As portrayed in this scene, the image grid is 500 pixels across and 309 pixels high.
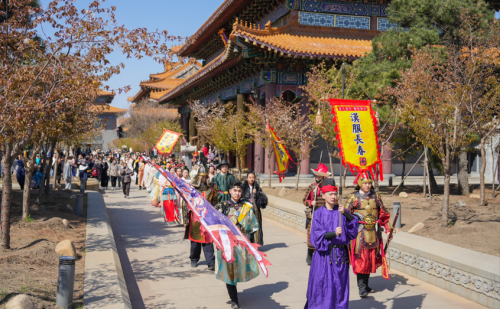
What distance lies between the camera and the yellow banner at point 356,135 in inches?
292

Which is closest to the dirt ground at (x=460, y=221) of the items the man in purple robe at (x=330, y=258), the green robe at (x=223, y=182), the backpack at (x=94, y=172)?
the man in purple robe at (x=330, y=258)

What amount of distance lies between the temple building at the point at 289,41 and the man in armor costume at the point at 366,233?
13.0 meters

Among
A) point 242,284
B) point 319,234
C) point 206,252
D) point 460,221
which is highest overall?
point 319,234

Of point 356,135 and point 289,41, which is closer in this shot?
point 356,135

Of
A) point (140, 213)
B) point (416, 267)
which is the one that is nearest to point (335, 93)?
point (140, 213)

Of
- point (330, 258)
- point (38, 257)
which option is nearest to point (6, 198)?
point (38, 257)

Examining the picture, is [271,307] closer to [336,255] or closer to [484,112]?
[336,255]

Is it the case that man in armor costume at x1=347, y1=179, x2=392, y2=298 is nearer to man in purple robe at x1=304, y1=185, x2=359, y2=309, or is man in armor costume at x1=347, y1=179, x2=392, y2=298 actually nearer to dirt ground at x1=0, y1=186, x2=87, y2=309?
man in purple robe at x1=304, y1=185, x2=359, y2=309

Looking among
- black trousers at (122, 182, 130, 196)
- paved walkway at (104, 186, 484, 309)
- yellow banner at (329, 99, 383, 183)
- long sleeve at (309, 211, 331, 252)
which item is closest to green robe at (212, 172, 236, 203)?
paved walkway at (104, 186, 484, 309)

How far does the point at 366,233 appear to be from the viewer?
7.03 meters

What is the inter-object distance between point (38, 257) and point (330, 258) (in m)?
4.91

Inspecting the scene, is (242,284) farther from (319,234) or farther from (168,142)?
(168,142)

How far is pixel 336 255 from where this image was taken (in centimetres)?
546

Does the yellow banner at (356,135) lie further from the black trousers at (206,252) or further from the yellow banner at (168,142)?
the yellow banner at (168,142)
